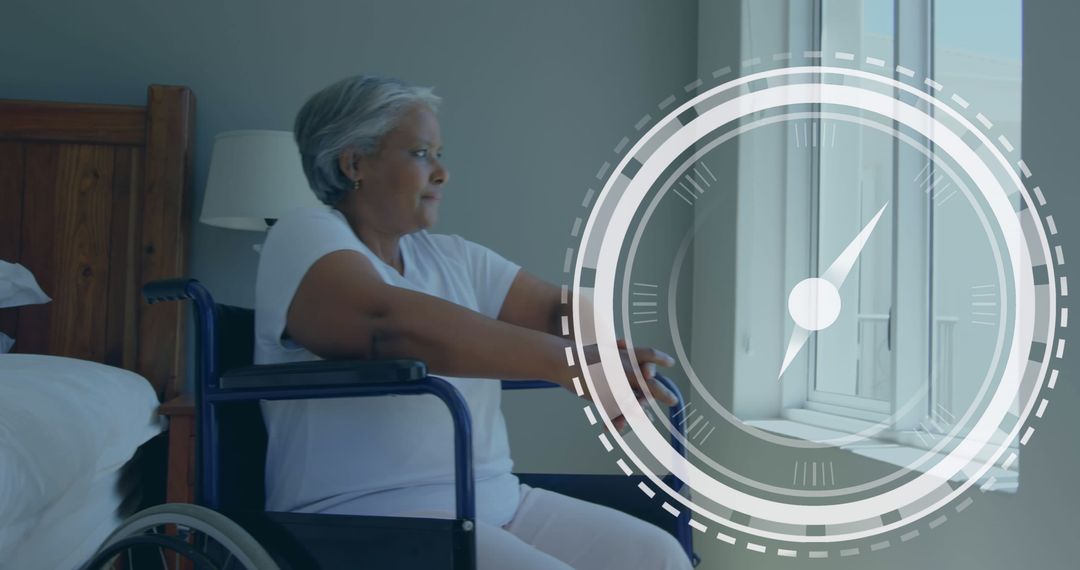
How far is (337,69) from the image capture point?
2533 millimetres

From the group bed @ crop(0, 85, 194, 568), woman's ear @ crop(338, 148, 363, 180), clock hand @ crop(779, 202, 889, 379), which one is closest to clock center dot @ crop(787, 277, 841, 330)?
clock hand @ crop(779, 202, 889, 379)

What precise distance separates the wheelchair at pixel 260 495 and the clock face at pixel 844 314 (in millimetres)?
237

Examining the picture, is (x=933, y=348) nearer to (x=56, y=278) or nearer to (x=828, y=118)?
(x=828, y=118)

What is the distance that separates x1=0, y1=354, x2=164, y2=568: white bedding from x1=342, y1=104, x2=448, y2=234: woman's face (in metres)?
0.52

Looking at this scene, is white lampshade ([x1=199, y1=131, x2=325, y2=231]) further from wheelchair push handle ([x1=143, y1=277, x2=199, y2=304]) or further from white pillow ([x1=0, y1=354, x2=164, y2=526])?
wheelchair push handle ([x1=143, y1=277, x2=199, y2=304])

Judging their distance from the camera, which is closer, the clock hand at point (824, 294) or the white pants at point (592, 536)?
the white pants at point (592, 536)

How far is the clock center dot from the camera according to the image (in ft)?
5.80

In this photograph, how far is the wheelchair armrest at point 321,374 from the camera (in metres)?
0.92

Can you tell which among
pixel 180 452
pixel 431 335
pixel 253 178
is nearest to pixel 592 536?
pixel 431 335

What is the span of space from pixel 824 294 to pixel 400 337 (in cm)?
108

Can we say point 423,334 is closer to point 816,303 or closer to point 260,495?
point 260,495

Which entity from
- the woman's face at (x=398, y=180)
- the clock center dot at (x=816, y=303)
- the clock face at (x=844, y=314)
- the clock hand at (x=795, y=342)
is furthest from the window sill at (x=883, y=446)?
the woman's face at (x=398, y=180)

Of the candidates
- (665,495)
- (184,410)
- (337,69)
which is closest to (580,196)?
(337,69)

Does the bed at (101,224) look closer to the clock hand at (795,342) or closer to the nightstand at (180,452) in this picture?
the nightstand at (180,452)
